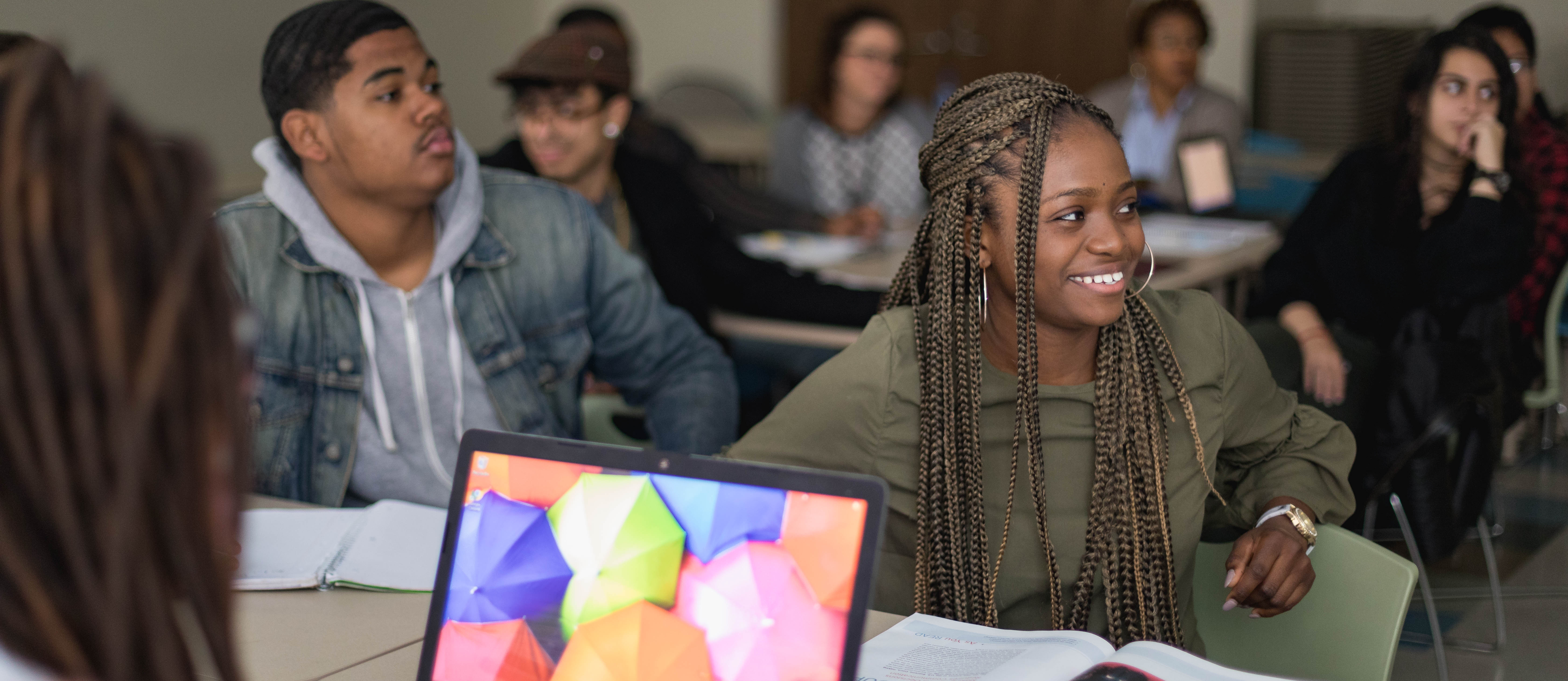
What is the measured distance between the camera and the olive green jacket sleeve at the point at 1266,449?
145 cm

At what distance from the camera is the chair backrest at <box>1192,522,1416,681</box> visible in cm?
129

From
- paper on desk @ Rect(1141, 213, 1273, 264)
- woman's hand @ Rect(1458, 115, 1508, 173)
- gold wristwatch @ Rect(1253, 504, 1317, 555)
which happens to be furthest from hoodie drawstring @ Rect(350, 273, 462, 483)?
woman's hand @ Rect(1458, 115, 1508, 173)

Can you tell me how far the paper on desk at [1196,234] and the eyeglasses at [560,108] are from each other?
1.53 meters

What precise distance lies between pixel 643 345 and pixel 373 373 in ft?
1.41

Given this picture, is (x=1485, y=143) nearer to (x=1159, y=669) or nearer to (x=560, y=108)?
(x=560, y=108)

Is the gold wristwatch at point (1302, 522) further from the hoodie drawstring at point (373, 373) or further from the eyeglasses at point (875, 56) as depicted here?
the eyeglasses at point (875, 56)

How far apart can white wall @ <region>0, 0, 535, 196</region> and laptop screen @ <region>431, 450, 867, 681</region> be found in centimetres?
388

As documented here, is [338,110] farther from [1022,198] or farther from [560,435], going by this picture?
[1022,198]

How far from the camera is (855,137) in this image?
171 inches

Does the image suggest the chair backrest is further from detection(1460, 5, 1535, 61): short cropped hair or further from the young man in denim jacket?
detection(1460, 5, 1535, 61): short cropped hair

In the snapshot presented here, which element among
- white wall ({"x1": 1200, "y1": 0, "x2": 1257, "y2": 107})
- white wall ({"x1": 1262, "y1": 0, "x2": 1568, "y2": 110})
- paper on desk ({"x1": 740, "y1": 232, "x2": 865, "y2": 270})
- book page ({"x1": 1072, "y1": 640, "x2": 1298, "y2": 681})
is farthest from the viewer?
white wall ({"x1": 1200, "y1": 0, "x2": 1257, "y2": 107})

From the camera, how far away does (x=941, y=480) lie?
1.38 metres

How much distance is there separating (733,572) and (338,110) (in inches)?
48.5

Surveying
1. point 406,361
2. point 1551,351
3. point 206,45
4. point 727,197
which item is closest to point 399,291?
point 406,361
